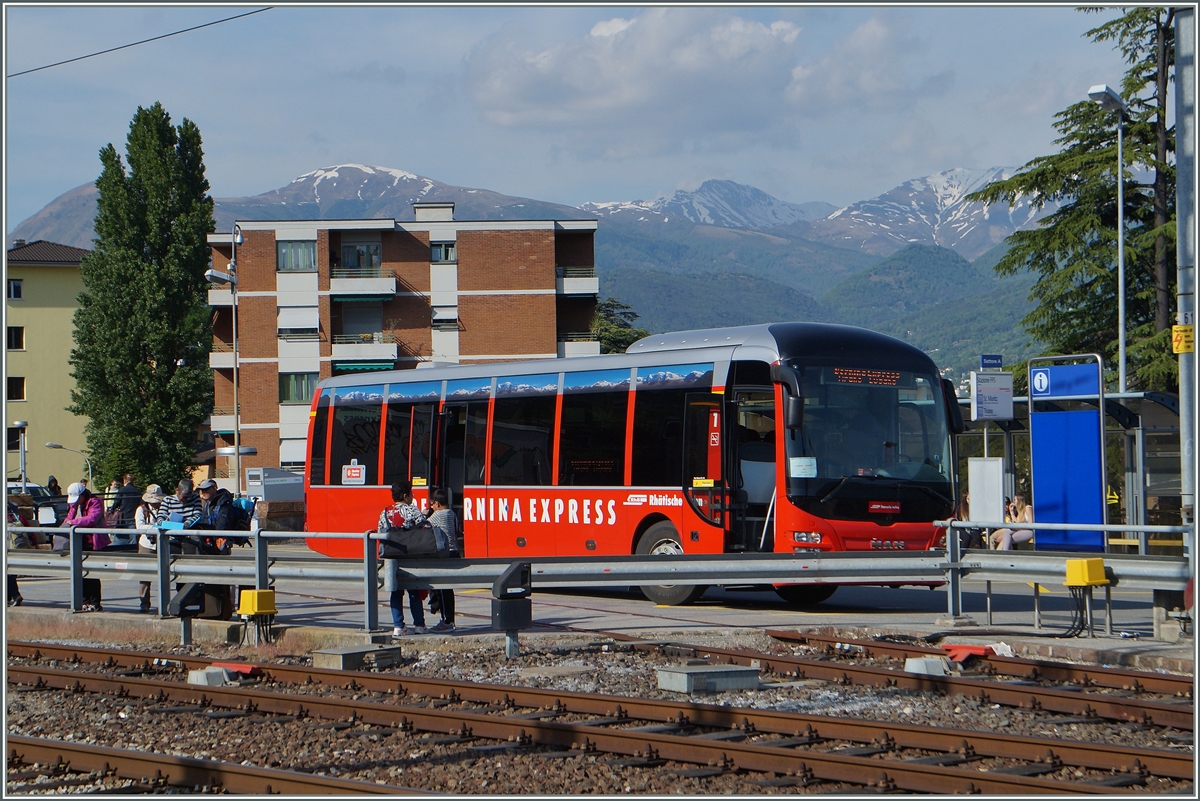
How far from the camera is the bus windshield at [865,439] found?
14.2 m

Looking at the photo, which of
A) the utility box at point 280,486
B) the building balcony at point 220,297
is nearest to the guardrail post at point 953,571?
the utility box at point 280,486

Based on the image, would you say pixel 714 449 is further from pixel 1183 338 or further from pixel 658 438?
pixel 1183 338

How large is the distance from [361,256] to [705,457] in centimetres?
5690

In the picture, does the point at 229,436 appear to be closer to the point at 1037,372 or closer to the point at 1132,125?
the point at 1132,125

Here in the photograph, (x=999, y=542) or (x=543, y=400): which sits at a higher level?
(x=543, y=400)

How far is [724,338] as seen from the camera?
15.6m

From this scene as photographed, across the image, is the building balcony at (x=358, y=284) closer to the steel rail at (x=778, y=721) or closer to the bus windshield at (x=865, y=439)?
the bus windshield at (x=865, y=439)

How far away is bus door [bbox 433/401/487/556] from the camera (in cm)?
1780

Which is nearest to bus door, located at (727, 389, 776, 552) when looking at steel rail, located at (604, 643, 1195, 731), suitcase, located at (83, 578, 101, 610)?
steel rail, located at (604, 643, 1195, 731)

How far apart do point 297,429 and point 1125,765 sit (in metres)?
63.4

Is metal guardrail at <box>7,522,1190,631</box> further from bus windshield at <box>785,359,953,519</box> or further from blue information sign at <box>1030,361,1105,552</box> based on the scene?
blue information sign at <box>1030,361,1105,552</box>

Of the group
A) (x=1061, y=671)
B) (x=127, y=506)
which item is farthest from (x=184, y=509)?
(x=1061, y=671)

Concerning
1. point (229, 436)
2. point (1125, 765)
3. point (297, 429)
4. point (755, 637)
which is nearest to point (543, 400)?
point (755, 637)

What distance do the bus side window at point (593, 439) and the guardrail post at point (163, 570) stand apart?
5.32m
